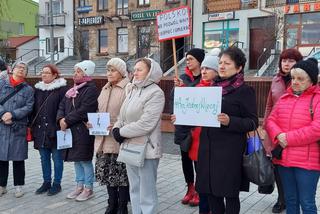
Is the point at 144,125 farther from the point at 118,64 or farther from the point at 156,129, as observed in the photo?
the point at 118,64

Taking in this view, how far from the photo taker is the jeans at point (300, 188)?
148 inches

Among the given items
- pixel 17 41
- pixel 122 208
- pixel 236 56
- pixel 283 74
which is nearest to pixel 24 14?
pixel 17 41

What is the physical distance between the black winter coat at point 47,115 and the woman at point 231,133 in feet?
8.86

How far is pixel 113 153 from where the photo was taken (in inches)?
194

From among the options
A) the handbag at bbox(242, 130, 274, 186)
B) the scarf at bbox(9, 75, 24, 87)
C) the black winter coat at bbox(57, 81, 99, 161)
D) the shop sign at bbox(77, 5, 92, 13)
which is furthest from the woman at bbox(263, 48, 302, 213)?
the shop sign at bbox(77, 5, 92, 13)

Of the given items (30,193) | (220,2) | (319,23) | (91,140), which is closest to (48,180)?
(30,193)

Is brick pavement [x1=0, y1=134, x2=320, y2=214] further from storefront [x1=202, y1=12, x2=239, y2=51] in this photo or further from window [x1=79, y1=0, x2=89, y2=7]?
window [x1=79, y1=0, x2=89, y2=7]

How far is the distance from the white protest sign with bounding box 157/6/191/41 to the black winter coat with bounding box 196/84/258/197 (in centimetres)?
171

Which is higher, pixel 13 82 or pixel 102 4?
pixel 102 4

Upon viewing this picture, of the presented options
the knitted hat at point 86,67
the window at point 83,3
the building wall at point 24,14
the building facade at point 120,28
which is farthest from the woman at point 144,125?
the building wall at point 24,14

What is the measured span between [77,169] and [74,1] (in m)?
32.5

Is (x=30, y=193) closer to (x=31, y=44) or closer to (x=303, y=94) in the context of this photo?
(x=303, y=94)

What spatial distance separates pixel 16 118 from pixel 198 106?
2.94m

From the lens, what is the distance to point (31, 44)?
4072 cm
